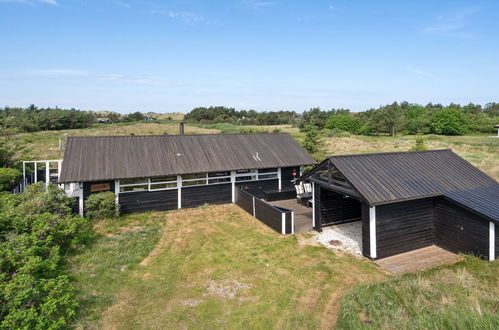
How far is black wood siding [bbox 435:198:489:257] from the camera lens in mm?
9508

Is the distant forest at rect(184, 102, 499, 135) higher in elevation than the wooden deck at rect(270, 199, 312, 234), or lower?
higher

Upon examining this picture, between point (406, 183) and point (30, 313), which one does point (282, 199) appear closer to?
point (406, 183)

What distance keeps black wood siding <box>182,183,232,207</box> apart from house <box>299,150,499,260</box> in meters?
6.76

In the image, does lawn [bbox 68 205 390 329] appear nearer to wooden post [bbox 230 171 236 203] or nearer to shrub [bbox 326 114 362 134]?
wooden post [bbox 230 171 236 203]

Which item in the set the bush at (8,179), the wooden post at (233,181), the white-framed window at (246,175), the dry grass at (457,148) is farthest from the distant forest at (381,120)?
the bush at (8,179)

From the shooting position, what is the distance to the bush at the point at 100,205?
1430 cm

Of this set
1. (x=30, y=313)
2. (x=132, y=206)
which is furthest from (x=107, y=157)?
(x=30, y=313)

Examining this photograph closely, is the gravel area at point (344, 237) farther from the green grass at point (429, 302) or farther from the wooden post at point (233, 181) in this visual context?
the wooden post at point (233, 181)

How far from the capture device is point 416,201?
35.2 ft

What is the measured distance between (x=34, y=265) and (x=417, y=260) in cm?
1105

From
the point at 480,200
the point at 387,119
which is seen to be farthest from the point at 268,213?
the point at 387,119

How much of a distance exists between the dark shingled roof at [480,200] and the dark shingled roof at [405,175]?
0.31 metres

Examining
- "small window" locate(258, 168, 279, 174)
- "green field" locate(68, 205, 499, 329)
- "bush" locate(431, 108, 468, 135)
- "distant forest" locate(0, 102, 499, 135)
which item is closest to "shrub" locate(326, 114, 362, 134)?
"distant forest" locate(0, 102, 499, 135)

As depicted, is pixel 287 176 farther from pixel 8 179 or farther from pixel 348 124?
pixel 348 124
